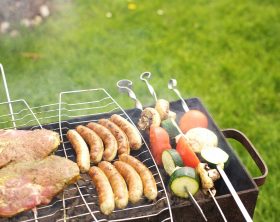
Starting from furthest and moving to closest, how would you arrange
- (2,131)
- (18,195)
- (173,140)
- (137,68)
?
(137,68), (173,140), (2,131), (18,195)

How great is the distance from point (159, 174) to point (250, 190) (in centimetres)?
73

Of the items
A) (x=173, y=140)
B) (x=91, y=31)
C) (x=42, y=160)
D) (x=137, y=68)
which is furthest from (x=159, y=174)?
(x=91, y=31)

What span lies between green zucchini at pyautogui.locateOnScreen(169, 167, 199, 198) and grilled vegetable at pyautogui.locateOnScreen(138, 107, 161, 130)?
0.67 metres

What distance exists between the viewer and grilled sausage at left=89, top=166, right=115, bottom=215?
3229mm

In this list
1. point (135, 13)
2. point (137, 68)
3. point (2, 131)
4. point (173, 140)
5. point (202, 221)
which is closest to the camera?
point (202, 221)

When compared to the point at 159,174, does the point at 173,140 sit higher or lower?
higher

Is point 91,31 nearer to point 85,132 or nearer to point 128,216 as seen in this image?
point 85,132

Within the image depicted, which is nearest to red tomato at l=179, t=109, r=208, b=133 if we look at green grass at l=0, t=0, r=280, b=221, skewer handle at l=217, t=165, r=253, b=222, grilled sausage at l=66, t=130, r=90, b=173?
skewer handle at l=217, t=165, r=253, b=222

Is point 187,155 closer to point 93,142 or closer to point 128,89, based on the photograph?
point 93,142

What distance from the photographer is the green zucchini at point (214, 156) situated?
11.8ft

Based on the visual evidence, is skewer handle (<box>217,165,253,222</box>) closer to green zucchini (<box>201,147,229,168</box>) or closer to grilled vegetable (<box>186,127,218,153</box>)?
green zucchini (<box>201,147,229,168</box>)

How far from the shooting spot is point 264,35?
7637 millimetres

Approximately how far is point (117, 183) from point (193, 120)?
1084 mm

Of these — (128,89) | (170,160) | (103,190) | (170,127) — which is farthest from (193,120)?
(103,190)
